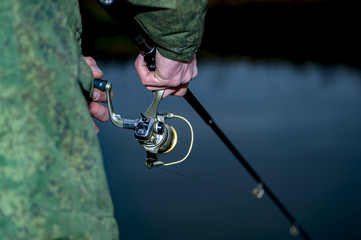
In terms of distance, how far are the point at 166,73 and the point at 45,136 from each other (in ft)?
1.67

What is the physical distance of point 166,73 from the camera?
1069 mm

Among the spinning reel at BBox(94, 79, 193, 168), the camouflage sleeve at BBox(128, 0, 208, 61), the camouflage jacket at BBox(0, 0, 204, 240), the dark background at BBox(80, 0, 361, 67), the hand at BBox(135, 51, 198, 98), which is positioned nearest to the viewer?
the camouflage jacket at BBox(0, 0, 204, 240)

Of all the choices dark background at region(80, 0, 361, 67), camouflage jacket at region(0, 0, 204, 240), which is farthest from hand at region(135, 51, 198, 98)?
dark background at region(80, 0, 361, 67)

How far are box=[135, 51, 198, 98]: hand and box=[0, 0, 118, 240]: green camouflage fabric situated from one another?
383 mm

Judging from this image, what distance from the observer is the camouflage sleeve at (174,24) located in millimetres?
815

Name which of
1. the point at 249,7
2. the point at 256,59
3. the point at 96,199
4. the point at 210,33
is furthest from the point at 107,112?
the point at 210,33

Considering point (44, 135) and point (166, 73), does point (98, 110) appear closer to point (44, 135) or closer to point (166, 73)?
point (166, 73)

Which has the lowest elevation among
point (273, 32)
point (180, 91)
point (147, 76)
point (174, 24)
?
point (273, 32)

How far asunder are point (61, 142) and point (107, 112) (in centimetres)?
54

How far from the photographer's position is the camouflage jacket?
0.59m

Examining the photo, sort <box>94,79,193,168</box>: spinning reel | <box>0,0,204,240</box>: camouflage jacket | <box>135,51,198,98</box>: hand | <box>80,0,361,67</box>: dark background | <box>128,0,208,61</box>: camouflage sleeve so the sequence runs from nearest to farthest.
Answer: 1. <box>0,0,204,240</box>: camouflage jacket
2. <box>128,0,208,61</box>: camouflage sleeve
3. <box>135,51,198,98</box>: hand
4. <box>94,79,193,168</box>: spinning reel
5. <box>80,0,361,67</box>: dark background

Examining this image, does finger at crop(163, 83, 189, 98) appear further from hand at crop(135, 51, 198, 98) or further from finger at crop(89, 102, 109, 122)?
finger at crop(89, 102, 109, 122)

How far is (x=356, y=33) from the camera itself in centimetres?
1866

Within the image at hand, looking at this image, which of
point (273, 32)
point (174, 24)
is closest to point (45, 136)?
point (174, 24)
